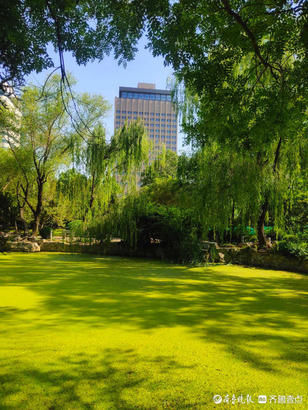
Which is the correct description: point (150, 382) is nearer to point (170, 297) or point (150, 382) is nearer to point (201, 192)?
point (170, 297)

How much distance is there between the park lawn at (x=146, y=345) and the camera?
162 centimetres

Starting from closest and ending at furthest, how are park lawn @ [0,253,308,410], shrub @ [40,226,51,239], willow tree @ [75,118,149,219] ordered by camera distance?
park lawn @ [0,253,308,410] → willow tree @ [75,118,149,219] → shrub @ [40,226,51,239]

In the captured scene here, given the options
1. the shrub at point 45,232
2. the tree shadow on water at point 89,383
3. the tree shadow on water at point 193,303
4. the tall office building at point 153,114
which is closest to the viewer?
the tree shadow on water at point 89,383

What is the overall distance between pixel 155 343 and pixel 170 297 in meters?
1.71

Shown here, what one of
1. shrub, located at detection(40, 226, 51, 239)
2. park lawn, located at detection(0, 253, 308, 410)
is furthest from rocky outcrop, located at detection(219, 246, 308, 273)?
shrub, located at detection(40, 226, 51, 239)

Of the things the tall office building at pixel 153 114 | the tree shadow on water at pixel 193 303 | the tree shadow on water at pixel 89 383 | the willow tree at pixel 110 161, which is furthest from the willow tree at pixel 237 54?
the tall office building at pixel 153 114

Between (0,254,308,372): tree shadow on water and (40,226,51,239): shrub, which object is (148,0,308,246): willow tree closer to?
(0,254,308,372): tree shadow on water

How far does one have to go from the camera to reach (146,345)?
2.29 meters

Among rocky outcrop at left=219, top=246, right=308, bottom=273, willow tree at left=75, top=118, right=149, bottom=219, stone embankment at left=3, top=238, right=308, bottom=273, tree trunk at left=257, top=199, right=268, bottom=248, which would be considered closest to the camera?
rocky outcrop at left=219, top=246, right=308, bottom=273

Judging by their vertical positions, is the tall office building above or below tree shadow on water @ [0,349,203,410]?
above

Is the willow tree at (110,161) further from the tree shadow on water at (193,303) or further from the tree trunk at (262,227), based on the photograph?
the tree trunk at (262,227)

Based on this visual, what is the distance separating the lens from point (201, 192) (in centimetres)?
680

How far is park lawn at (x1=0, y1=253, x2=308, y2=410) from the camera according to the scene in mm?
1619

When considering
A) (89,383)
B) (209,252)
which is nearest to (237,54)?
(89,383)
